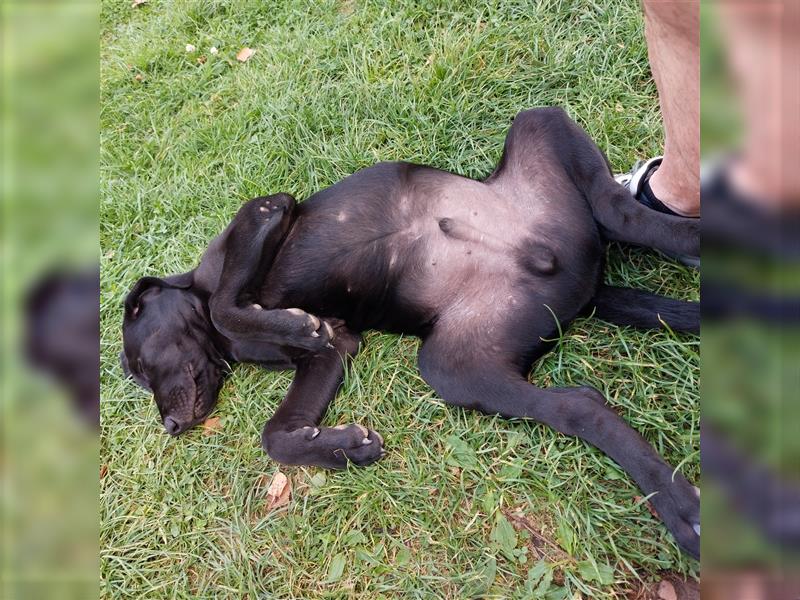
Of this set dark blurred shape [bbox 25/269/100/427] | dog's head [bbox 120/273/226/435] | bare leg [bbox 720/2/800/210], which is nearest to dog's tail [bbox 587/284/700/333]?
dog's head [bbox 120/273/226/435]

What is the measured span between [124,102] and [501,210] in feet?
11.0

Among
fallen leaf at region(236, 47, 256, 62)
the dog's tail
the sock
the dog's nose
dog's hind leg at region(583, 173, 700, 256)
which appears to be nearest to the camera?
dog's hind leg at region(583, 173, 700, 256)

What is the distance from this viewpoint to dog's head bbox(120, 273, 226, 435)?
3.28 metres

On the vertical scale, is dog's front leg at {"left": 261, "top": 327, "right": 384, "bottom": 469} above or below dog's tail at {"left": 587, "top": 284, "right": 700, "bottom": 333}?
below

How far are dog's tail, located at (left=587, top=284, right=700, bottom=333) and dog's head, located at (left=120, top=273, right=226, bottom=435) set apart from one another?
2.11 m

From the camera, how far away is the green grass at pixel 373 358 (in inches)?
104

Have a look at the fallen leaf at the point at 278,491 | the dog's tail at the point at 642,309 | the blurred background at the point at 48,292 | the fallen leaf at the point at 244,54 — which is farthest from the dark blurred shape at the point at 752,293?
the fallen leaf at the point at 244,54

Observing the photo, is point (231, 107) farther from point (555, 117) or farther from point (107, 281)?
point (555, 117)

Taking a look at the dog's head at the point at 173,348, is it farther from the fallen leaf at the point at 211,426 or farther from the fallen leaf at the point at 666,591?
the fallen leaf at the point at 666,591

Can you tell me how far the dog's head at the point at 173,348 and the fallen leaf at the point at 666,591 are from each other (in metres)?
2.42

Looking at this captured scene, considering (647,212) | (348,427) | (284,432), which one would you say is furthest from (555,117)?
(284,432)

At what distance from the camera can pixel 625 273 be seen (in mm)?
3004

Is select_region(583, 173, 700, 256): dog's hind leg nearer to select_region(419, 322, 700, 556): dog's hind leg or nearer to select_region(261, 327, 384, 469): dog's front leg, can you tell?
select_region(419, 322, 700, 556): dog's hind leg

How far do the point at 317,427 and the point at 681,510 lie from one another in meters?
1.70
